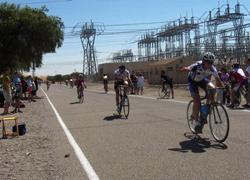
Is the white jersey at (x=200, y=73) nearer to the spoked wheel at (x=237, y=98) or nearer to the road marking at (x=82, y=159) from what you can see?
the road marking at (x=82, y=159)

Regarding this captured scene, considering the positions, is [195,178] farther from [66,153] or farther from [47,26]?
→ [47,26]

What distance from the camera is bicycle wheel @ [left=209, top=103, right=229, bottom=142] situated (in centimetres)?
644

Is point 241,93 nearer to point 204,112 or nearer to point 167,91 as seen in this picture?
point 167,91

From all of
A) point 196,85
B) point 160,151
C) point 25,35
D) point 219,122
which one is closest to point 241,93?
point 196,85

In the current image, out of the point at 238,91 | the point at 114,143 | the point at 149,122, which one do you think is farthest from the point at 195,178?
the point at 238,91

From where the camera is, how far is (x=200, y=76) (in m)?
A: 6.88

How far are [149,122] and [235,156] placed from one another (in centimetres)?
453

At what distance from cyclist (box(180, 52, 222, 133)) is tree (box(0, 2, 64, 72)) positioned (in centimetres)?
2072

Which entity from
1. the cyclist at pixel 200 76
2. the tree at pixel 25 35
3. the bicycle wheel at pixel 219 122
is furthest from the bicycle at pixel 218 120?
the tree at pixel 25 35

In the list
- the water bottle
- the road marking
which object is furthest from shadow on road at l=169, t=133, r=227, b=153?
the road marking

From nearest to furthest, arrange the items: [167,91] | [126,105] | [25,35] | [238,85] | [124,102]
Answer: [126,105], [124,102], [238,85], [167,91], [25,35]

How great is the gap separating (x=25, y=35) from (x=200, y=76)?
77.4ft

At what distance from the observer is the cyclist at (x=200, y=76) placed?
6645 millimetres

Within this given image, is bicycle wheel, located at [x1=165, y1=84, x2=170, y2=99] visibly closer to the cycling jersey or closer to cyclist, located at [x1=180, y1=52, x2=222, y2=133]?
the cycling jersey
